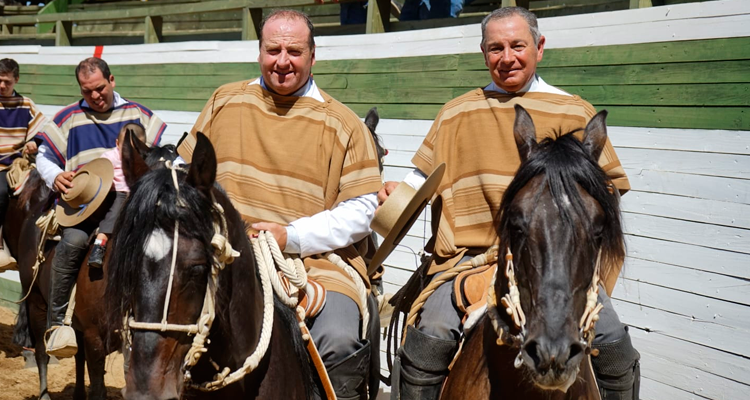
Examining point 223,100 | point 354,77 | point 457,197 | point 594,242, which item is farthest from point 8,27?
point 594,242

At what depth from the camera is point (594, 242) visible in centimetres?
235

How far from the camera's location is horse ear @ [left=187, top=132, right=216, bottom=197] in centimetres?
242

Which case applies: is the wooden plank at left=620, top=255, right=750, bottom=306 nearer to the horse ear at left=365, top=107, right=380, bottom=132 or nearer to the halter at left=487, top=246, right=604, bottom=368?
the halter at left=487, top=246, right=604, bottom=368

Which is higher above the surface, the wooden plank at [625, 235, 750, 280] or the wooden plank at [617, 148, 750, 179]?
the wooden plank at [617, 148, 750, 179]

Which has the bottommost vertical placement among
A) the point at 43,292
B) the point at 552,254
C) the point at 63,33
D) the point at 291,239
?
the point at 43,292

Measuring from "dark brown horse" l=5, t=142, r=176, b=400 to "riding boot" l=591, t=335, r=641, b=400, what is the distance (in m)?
2.72

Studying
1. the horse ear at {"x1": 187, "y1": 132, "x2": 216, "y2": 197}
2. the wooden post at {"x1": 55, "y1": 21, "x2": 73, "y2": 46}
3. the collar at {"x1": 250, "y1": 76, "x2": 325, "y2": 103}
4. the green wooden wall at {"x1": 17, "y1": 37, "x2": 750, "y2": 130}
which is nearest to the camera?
the horse ear at {"x1": 187, "y1": 132, "x2": 216, "y2": 197}

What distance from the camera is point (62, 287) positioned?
5598 millimetres

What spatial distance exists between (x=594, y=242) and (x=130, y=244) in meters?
1.46

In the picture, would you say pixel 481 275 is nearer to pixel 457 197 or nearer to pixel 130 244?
pixel 457 197

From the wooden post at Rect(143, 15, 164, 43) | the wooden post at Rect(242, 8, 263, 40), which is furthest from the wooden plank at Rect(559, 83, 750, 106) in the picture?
the wooden post at Rect(143, 15, 164, 43)

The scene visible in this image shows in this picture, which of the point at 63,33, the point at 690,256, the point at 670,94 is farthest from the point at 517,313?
the point at 63,33

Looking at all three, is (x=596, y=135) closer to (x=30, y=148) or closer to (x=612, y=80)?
(x=612, y=80)

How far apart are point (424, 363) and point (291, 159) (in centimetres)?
111
